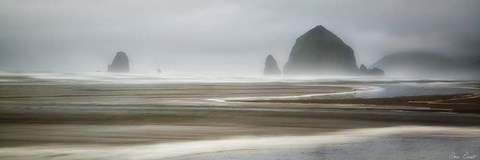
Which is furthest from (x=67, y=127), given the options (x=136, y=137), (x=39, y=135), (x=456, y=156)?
(x=456, y=156)

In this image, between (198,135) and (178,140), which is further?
(198,135)

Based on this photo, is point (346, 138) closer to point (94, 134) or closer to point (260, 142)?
point (260, 142)

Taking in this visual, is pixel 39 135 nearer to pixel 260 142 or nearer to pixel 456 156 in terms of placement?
pixel 260 142

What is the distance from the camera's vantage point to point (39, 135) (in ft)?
50.0

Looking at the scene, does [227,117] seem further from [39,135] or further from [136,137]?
[39,135]

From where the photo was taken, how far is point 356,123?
20.3 m

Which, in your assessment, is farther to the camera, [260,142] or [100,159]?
[260,142]

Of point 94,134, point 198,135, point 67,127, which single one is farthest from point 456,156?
point 67,127

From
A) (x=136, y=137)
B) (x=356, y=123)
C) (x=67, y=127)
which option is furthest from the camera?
(x=356, y=123)

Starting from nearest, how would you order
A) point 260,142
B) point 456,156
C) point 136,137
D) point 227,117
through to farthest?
point 456,156 < point 260,142 < point 136,137 < point 227,117

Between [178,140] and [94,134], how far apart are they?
3.51 m

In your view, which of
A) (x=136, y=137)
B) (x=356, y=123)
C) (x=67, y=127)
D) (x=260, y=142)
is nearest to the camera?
(x=260, y=142)

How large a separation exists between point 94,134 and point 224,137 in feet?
15.7

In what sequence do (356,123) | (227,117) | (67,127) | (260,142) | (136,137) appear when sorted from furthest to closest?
(227,117)
(356,123)
(67,127)
(136,137)
(260,142)
